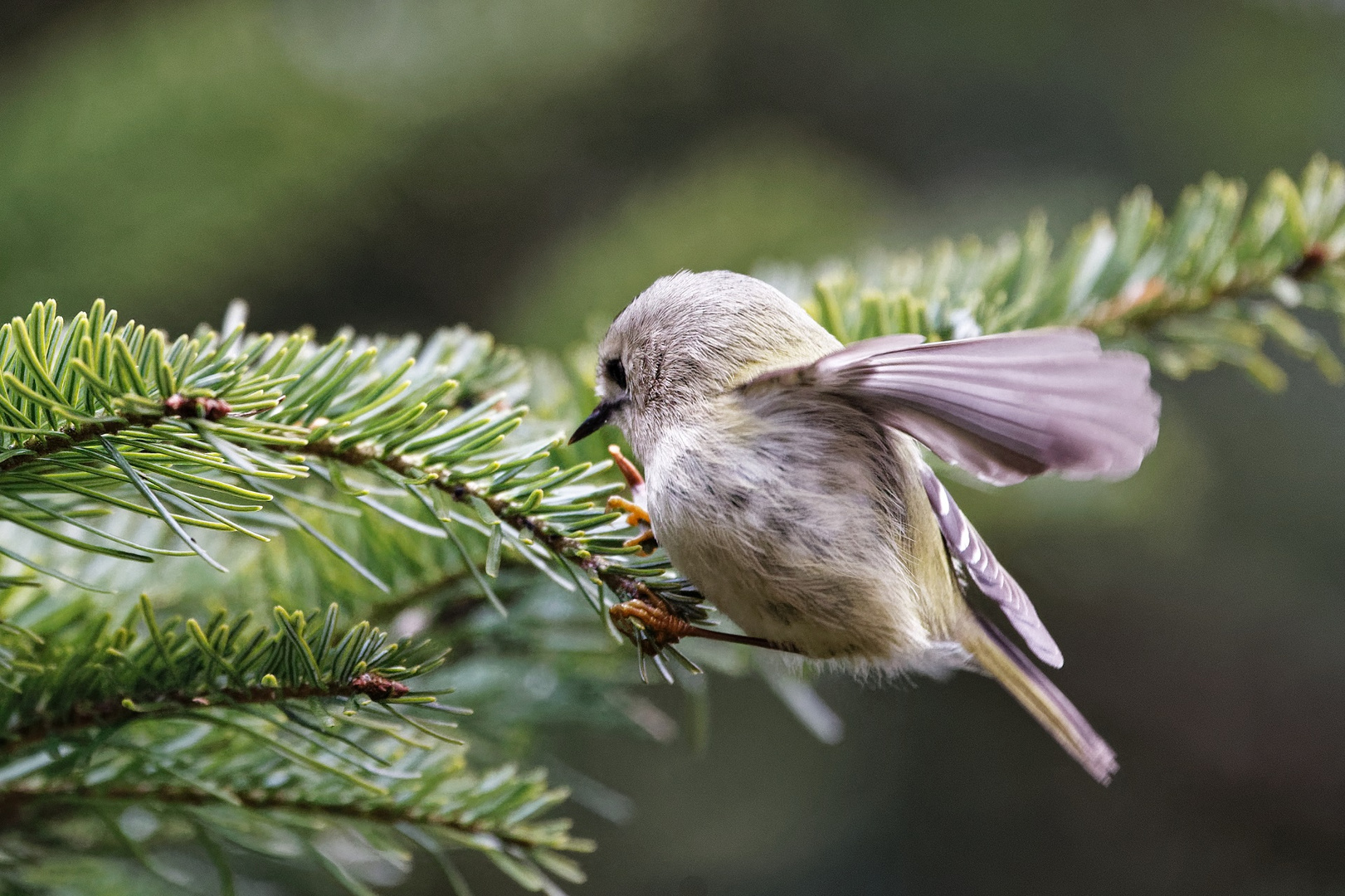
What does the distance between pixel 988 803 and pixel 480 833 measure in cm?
203

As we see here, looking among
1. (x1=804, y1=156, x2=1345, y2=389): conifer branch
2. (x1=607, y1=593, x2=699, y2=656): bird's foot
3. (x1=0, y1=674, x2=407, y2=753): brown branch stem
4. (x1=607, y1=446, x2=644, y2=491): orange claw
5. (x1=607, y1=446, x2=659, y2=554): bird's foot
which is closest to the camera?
(x1=0, y1=674, x2=407, y2=753): brown branch stem

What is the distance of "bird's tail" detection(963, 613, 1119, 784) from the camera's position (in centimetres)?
96

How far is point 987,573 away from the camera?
0.95m

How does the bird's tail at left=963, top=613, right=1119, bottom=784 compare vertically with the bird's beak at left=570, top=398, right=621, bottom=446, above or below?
below

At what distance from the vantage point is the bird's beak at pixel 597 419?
1050 millimetres

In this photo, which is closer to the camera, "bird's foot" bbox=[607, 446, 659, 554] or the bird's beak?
"bird's foot" bbox=[607, 446, 659, 554]

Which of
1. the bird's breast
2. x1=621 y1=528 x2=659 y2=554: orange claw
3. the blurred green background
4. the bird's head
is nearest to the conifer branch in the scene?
the bird's head

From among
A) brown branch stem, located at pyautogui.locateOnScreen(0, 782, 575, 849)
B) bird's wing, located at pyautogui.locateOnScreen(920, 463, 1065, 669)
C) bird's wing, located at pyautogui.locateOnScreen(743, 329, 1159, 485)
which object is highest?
bird's wing, located at pyautogui.locateOnScreen(743, 329, 1159, 485)

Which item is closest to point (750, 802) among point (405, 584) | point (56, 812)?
point (405, 584)

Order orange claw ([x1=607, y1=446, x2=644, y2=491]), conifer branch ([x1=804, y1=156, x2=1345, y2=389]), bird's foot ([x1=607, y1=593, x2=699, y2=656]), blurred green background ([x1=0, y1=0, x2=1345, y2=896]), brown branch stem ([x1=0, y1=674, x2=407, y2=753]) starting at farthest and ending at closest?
blurred green background ([x1=0, y1=0, x2=1345, y2=896]), conifer branch ([x1=804, y1=156, x2=1345, y2=389]), orange claw ([x1=607, y1=446, x2=644, y2=491]), bird's foot ([x1=607, y1=593, x2=699, y2=656]), brown branch stem ([x1=0, y1=674, x2=407, y2=753])

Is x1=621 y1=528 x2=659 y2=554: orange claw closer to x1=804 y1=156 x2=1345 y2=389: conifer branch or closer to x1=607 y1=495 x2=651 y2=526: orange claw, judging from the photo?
x1=607 y1=495 x2=651 y2=526: orange claw

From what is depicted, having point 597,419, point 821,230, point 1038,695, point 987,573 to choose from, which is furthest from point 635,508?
point 821,230

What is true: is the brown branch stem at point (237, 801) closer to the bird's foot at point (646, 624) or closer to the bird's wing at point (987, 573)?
the bird's foot at point (646, 624)

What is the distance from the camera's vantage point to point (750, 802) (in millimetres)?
2395
